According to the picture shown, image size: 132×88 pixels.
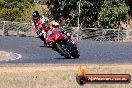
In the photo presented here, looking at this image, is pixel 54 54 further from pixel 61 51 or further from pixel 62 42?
pixel 62 42

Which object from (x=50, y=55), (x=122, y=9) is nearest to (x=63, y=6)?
(x=122, y=9)

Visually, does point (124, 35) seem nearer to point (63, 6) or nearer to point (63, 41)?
point (63, 6)

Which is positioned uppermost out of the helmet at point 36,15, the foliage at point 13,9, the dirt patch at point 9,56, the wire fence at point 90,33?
the helmet at point 36,15

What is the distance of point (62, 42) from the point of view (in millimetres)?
23031

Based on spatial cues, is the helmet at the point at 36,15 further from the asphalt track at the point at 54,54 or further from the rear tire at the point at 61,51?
the rear tire at the point at 61,51

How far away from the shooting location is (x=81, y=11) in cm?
4769

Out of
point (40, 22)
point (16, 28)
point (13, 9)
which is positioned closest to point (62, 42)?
point (40, 22)

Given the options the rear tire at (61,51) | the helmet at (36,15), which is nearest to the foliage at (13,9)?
the helmet at (36,15)

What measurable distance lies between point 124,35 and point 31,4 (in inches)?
616

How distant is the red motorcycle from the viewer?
22969mm

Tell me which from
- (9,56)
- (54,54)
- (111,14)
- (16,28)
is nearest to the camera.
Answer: (9,56)

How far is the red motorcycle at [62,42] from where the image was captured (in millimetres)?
22969

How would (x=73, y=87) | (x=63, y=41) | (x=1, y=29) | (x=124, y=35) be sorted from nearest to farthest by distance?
(x=73, y=87) < (x=63, y=41) < (x=124, y=35) < (x=1, y=29)

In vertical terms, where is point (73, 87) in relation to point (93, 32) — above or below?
above
